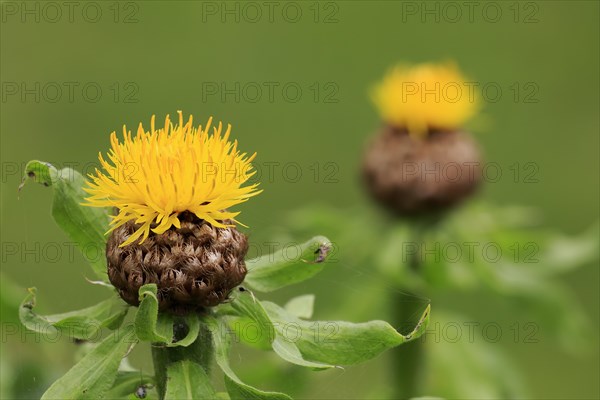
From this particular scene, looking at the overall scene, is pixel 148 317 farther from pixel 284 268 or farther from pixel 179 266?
pixel 284 268

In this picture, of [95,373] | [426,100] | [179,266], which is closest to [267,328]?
[179,266]

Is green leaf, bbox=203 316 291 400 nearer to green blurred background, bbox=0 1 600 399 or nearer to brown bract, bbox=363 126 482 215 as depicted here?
brown bract, bbox=363 126 482 215

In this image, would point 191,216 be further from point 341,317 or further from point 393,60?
point 393,60

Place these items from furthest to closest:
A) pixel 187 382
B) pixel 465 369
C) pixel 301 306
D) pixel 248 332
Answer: pixel 465 369 < pixel 301 306 < pixel 248 332 < pixel 187 382

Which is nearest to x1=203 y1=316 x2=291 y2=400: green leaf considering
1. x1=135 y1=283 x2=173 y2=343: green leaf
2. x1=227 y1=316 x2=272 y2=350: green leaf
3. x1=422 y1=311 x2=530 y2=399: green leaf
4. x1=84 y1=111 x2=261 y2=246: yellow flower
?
x1=227 y1=316 x2=272 y2=350: green leaf

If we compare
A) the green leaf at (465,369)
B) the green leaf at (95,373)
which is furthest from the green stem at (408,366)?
the green leaf at (95,373)

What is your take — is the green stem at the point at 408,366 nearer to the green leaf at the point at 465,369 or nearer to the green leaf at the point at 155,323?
the green leaf at the point at 465,369
